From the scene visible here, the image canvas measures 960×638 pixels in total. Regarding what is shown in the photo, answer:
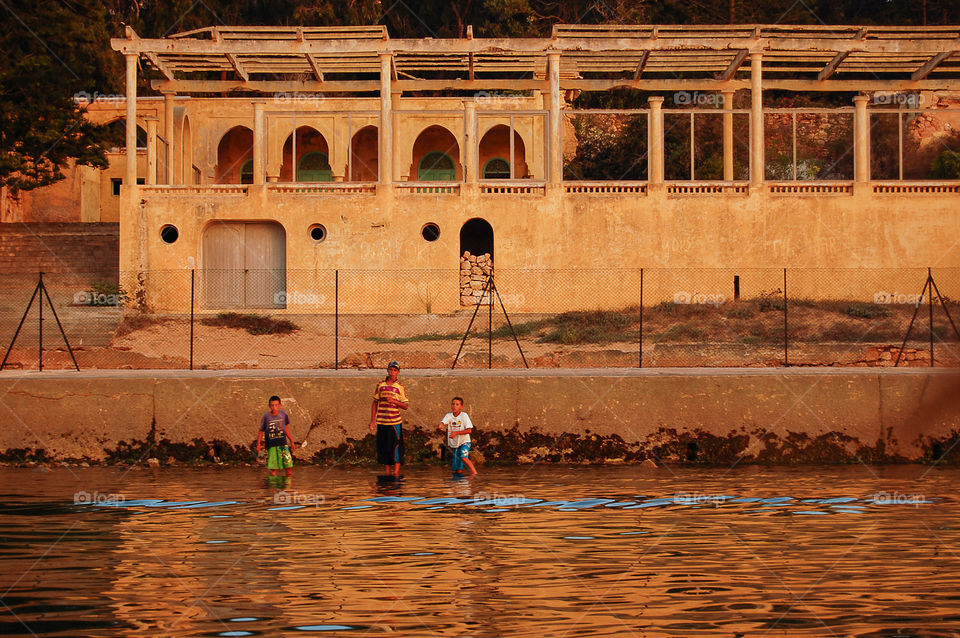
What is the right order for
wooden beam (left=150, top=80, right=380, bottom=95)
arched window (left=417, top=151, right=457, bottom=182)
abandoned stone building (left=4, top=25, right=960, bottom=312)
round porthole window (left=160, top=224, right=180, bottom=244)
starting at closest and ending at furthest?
abandoned stone building (left=4, top=25, right=960, bottom=312)
round porthole window (left=160, top=224, right=180, bottom=244)
wooden beam (left=150, top=80, right=380, bottom=95)
arched window (left=417, top=151, right=457, bottom=182)

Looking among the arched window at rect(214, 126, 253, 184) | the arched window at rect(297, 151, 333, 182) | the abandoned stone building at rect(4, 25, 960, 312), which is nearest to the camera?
the abandoned stone building at rect(4, 25, 960, 312)

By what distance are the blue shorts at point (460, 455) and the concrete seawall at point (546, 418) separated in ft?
3.84

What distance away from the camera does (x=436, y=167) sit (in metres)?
43.9

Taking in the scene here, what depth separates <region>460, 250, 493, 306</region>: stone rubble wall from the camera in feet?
108

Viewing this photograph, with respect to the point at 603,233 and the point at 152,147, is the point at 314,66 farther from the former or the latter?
the point at 603,233

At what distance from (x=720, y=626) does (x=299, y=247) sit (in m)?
25.3

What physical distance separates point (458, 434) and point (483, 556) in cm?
628

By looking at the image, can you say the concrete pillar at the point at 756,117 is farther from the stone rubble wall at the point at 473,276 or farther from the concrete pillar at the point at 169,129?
the concrete pillar at the point at 169,129

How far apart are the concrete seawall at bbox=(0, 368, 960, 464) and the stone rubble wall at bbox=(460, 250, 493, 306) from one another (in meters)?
13.8

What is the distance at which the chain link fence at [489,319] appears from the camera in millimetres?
26031

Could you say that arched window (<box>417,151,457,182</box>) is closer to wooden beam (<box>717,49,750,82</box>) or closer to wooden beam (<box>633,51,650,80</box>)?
wooden beam (<box>633,51,650,80</box>)
